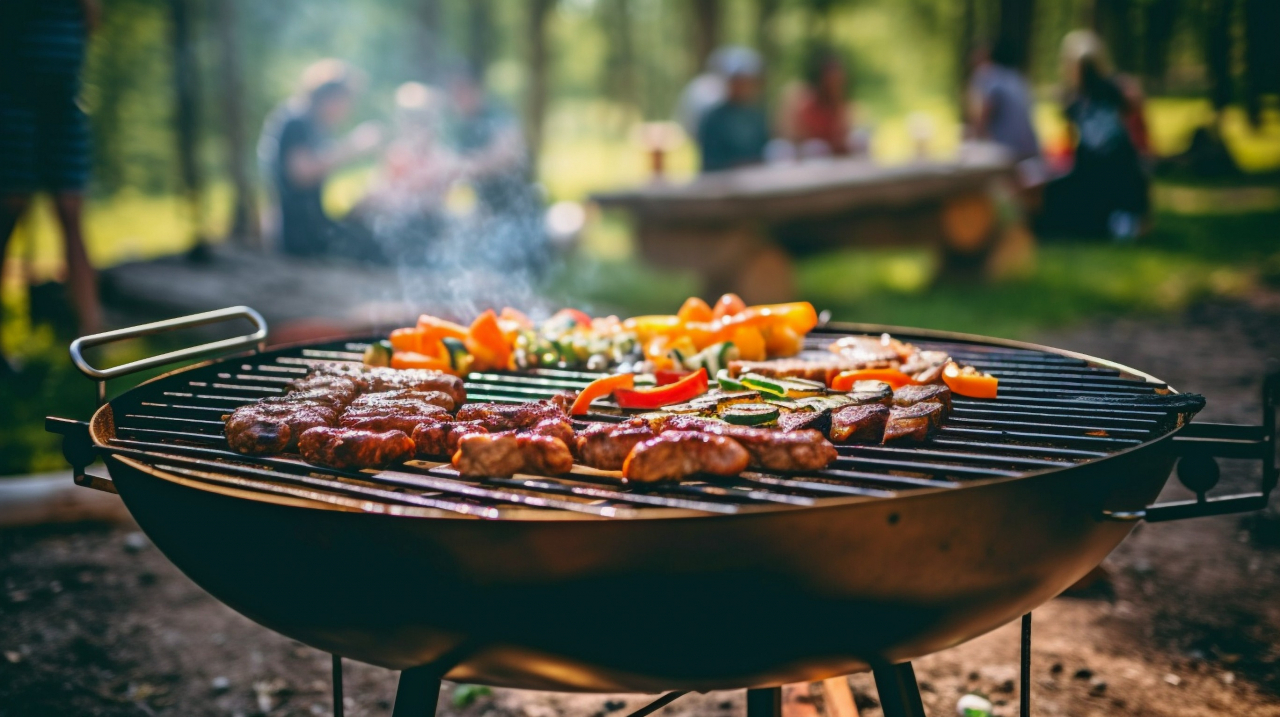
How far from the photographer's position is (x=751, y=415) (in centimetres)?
216

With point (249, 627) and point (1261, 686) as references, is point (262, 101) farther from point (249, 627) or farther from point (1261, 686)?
point (1261, 686)

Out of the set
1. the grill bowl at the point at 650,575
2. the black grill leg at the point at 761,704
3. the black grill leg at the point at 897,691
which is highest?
the grill bowl at the point at 650,575

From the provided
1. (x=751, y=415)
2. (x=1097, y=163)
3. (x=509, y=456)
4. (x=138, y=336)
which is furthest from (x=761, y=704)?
(x=1097, y=163)

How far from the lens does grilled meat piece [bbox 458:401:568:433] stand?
2.17m

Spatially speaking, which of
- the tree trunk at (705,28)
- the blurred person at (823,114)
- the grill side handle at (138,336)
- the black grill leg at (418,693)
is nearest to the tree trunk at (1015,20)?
the blurred person at (823,114)

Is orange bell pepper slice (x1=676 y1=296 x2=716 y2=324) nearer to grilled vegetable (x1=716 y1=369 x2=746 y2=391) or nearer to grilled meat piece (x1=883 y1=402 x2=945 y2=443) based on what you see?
grilled vegetable (x1=716 y1=369 x2=746 y2=391)

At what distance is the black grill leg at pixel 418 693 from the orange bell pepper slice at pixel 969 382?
1.51 meters

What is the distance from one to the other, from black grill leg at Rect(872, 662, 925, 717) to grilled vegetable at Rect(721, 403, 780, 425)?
0.60m

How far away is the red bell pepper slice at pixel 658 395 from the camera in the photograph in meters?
2.43

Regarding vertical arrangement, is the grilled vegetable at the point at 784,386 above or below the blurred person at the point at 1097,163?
below

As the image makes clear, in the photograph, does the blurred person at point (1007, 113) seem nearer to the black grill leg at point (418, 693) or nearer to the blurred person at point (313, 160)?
the blurred person at point (313, 160)

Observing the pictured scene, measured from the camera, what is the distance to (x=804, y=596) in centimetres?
158

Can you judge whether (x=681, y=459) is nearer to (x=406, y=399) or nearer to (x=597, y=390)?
(x=597, y=390)

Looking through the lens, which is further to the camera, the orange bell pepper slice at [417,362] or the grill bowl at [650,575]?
the orange bell pepper slice at [417,362]
